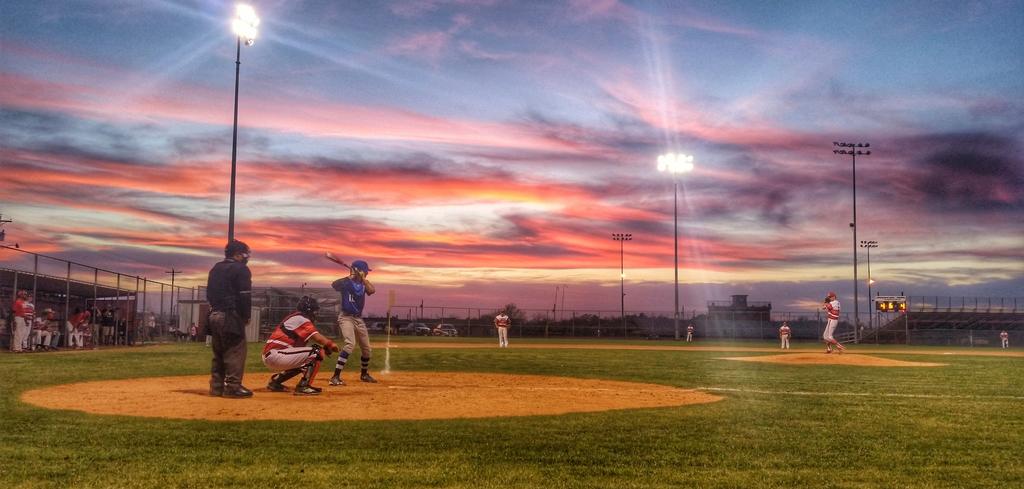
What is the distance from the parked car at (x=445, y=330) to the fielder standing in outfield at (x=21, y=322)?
4484 centimetres

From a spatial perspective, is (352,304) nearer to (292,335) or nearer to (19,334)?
(292,335)

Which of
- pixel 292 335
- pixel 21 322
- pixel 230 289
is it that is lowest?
pixel 21 322

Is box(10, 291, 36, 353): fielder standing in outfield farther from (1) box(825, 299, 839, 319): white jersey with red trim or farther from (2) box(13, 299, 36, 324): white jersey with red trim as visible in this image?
(1) box(825, 299, 839, 319): white jersey with red trim

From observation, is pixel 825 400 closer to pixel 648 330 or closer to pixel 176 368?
pixel 176 368

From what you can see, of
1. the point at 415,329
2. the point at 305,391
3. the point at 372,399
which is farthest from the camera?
the point at 415,329

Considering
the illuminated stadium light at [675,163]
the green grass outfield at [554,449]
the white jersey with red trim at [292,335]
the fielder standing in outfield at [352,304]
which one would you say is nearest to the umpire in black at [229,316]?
the white jersey with red trim at [292,335]

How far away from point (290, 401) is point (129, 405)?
213 centimetres

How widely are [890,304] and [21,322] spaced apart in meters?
62.8

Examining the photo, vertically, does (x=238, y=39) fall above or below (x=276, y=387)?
above

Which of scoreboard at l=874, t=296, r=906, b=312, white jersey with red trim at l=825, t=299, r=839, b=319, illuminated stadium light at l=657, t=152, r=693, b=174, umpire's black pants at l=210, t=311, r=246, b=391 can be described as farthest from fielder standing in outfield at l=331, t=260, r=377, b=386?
scoreboard at l=874, t=296, r=906, b=312

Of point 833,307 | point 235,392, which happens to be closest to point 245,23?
point 235,392

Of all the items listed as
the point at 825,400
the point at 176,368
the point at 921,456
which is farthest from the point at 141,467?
the point at 176,368

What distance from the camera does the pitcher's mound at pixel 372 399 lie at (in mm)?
10352

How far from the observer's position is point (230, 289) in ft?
38.4
